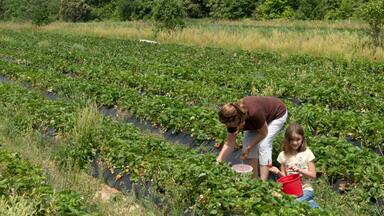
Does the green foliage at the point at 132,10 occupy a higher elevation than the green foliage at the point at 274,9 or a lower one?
lower

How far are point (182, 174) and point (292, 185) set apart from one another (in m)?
1.21

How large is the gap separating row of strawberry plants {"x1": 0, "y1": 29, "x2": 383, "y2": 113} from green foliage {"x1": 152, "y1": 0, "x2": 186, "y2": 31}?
966cm

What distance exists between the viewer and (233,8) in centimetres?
5731

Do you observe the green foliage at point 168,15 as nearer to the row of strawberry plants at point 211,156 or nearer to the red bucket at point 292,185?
the row of strawberry plants at point 211,156

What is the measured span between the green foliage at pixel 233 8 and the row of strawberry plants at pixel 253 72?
38571 millimetres

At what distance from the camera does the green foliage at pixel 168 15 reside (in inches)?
1138

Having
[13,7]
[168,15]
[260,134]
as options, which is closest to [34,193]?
[260,134]

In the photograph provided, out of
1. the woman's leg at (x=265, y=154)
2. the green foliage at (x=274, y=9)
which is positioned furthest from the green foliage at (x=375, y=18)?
the green foliage at (x=274, y=9)

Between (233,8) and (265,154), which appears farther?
(233,8)

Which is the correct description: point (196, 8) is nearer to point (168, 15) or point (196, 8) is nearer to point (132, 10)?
point (132, 10)

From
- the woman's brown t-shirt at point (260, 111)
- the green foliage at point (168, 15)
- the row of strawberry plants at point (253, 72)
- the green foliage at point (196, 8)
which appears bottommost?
the green foliage at point (196, 8)

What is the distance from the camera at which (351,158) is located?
584 centimetres

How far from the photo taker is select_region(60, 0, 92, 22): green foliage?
7488 cm

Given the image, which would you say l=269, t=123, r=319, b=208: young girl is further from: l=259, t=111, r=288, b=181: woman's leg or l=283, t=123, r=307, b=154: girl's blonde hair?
l=259, t=111, r=288, b=181: woman's leg
